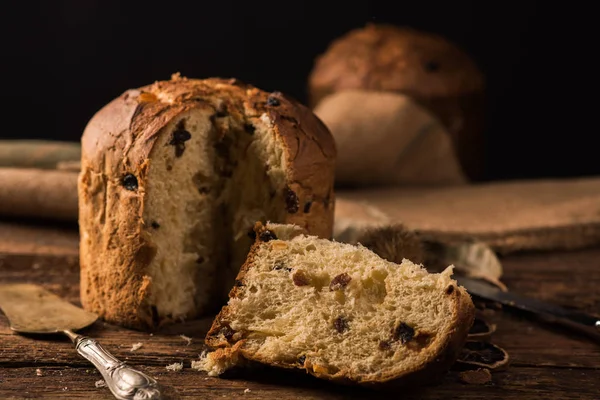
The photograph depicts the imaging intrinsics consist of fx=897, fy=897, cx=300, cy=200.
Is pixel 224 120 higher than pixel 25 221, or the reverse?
pixel 224 120

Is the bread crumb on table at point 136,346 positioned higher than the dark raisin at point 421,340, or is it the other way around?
the dark raisin at point 421,340

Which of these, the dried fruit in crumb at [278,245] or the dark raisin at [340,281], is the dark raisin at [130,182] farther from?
the dark raisin at [340,281]

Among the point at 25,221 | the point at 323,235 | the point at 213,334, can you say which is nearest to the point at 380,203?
the point at 323,235

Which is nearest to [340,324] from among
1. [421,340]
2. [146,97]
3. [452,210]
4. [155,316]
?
[421,340]

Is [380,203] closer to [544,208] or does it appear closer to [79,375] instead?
[544,208]

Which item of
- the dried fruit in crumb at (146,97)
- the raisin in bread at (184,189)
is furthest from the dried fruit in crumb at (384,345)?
the dried fruit in crumb at (146,97)

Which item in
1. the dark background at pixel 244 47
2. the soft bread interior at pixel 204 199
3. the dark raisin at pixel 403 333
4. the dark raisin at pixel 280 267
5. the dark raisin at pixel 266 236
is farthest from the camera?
the dark background at pixel 244 47
